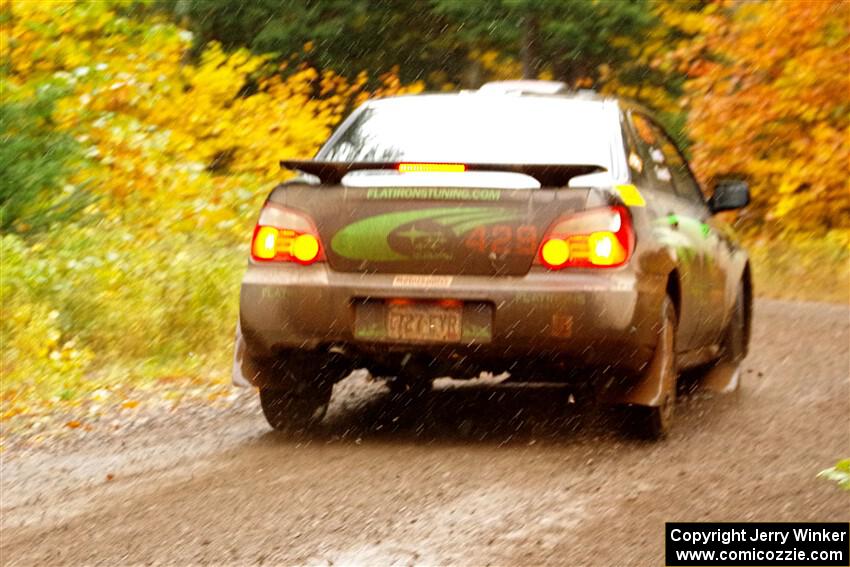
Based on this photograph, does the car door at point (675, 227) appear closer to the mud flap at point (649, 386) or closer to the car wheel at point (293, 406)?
the mud flap at point (649, 386)

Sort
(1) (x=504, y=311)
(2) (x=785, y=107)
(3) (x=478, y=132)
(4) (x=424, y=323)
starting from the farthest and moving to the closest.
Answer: (2) (x=785, y=107) < (3) (x=478, y=132) < (4) (x=424, y=323) < (1) (x=504, y=311)

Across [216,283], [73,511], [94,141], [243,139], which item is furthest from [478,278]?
[243,139]

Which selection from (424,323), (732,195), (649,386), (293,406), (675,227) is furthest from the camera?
(732,195)

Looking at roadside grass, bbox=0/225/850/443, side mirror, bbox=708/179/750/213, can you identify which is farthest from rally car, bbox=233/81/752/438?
roadside grass, bbox=0/225/850/443

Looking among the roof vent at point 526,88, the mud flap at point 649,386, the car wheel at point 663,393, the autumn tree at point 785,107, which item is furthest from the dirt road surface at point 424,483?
the autumn tree at point 785,107

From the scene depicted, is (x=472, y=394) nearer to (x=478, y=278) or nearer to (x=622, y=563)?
(x=478, y=278)

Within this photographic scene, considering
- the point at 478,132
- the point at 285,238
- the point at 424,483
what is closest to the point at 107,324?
the point at 285,238

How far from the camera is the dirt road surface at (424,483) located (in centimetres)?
545

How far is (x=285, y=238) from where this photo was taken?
722 centimetres

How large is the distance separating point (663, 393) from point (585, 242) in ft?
2.75

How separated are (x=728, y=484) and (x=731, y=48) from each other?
14.8 m

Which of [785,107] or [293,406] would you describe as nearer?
[293,406]

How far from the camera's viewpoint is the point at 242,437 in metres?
7.87

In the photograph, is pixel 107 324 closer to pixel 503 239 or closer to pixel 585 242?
pixel 503 239
